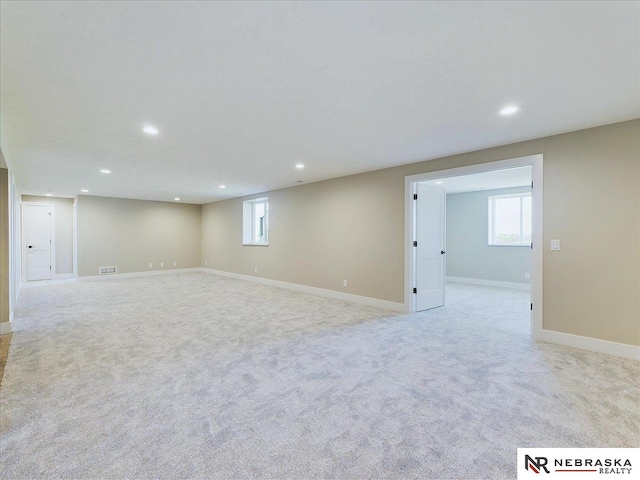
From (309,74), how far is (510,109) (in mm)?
1927

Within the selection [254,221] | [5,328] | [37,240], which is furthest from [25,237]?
[254,221]

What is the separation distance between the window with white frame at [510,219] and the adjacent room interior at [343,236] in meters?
1.79

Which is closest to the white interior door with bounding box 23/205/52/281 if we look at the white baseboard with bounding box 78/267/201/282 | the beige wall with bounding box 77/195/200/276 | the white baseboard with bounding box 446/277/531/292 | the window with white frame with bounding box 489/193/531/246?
the beige wall with bounding box 77/195/200/276

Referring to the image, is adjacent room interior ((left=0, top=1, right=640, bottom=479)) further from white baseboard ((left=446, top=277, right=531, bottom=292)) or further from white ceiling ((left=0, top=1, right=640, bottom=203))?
white baseboard ((left=446, top=277, right=531, bottom=292))

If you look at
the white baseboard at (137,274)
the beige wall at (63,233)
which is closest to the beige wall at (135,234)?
the white baseboard at (137,274)

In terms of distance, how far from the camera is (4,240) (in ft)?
Answer: 13.0

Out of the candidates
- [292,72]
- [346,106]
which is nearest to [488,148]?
[346,106]

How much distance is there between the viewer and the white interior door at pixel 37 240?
811 cm

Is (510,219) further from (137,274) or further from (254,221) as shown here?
(137,274)

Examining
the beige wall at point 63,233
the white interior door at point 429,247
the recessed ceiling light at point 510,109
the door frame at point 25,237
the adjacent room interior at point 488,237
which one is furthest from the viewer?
the beige wall at point 63,233

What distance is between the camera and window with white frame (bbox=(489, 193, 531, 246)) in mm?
7102

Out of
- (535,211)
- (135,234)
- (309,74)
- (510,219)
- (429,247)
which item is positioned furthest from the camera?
(135,234)

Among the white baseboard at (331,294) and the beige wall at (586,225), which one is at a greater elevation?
the beige wall at (586,225)

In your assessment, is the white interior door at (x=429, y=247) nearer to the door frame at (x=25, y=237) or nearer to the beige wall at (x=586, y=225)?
the beige wall at (x=586, y=225)
